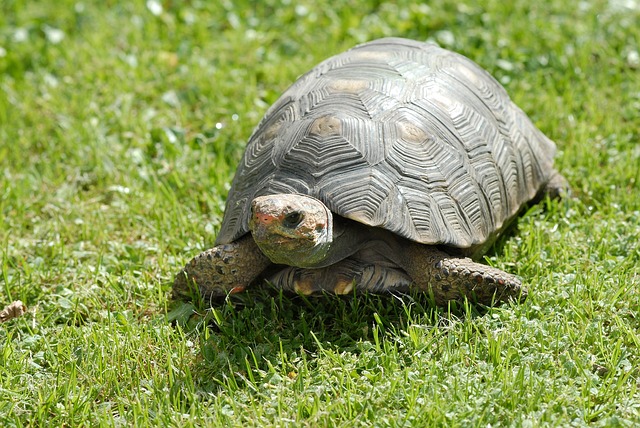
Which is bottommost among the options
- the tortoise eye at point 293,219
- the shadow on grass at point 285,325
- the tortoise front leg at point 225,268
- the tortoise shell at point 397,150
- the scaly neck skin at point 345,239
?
the shadow on grass at point 285,325

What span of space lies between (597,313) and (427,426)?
99 centimetres

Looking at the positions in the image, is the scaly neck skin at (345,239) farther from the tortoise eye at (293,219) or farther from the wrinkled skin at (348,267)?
the tortoise eye at (293,219)

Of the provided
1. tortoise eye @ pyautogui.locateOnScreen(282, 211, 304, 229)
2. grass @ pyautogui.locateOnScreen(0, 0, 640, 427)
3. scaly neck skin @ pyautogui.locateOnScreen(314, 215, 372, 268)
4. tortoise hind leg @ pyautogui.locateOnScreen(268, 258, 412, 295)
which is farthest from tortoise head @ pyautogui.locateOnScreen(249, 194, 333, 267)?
grass @ pyautogui.locateOnScreen(0, 0, 640, 427)

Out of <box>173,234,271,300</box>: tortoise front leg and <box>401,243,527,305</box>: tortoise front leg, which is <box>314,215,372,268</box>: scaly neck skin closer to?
<box>401,243,527,305</box>: tortoise front leg

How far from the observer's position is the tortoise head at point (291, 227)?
318 centimetres

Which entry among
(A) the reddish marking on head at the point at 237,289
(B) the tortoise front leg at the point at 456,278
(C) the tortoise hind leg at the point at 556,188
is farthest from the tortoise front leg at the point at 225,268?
(C) the tortoise hind leg at the point at 556,188

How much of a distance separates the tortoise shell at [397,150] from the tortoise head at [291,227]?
0.44 ft

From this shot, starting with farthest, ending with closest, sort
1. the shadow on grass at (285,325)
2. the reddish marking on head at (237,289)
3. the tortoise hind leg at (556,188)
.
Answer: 1. the tortoise hind leg at (556,188)
2. the reddish marking on head at (237,289)
3. the shadow on grass at (285,325)

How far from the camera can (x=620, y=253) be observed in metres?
3.92

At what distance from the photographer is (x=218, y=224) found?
4.36 m

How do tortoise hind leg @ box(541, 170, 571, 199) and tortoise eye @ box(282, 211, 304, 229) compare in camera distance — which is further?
tortoise hind leg @ box(541, 170, 571, 199)

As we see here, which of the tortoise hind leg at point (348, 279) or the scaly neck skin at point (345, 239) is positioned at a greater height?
the scaly neck skin at point (345, 239)

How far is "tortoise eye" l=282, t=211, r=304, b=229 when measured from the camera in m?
3.19

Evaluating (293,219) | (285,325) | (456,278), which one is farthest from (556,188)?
(293,219)
